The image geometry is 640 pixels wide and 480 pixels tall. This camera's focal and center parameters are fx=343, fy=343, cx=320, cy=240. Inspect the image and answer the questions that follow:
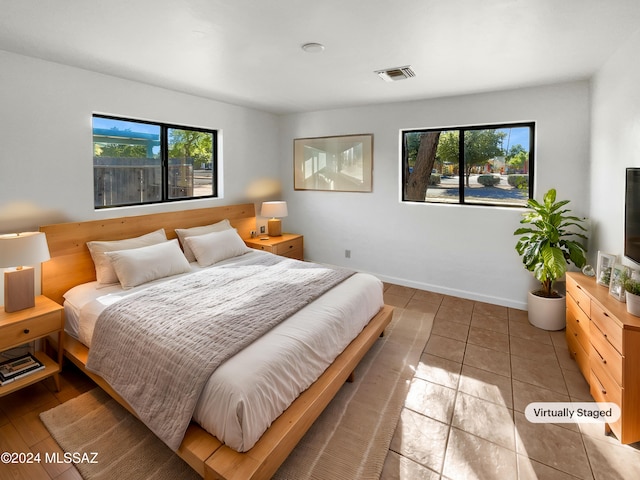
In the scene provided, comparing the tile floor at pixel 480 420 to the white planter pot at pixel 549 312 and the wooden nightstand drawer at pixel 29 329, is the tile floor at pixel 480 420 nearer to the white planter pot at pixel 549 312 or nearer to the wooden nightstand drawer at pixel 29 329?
the white planter pot at pixel 549 312

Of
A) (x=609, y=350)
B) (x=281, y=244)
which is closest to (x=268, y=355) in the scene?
(x=609, y=350)

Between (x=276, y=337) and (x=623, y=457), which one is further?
(x=276, y=337)

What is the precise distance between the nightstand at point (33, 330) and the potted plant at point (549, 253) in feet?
13.4

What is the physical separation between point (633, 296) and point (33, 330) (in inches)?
154

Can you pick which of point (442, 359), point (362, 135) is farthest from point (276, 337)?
point (362, 135)

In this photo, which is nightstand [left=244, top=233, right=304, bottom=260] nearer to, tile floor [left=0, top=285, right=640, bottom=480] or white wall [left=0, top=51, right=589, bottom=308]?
white wall [left=0, top=51, right=589, bottom=308]

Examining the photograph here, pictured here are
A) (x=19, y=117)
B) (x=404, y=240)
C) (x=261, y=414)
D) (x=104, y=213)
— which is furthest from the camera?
(x=404, y=240)

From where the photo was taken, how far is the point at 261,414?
1.73 metres

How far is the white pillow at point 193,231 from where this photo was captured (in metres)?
3.80

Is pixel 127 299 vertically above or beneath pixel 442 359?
above

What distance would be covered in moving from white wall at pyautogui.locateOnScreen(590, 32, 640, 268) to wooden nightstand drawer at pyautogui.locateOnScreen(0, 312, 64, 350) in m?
4.18

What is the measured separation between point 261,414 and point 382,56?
2.66 metres

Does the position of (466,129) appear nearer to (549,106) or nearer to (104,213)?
(549,106)

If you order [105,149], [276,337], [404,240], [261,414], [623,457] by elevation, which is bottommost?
[623,457]
